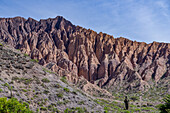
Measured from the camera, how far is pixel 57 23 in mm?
138000

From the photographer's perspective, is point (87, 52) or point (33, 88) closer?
point (33, 88)

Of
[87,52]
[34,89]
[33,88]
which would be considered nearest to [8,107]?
[34,89]

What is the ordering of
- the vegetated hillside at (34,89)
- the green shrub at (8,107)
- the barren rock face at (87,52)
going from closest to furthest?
1. the green shrub at (8,107)
2. the vegetated hillside at (34,89)
3. the barren rock face at (87,52)

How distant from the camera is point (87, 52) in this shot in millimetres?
114062

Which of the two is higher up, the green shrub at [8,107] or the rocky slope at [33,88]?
the rocky slope at [33,88]

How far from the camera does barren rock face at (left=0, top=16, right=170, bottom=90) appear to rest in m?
91.9

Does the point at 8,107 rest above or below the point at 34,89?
below

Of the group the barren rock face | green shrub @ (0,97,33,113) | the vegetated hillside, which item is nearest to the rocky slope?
the vegetated hillside

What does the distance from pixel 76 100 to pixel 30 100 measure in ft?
27.9

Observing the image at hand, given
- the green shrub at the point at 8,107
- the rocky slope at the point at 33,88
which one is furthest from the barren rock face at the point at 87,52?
the green shrub at the point at 8,107

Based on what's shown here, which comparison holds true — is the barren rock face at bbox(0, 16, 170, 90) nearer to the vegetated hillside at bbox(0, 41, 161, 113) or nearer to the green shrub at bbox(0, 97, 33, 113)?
the vegetated hillside at bbox(0, 41, 161, 113)

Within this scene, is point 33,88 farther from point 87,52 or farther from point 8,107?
point 87,52

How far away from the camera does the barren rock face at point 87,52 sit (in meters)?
91.9

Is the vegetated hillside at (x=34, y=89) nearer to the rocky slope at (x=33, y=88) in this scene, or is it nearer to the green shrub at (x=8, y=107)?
the rocky slope at (x=33, y=88)
